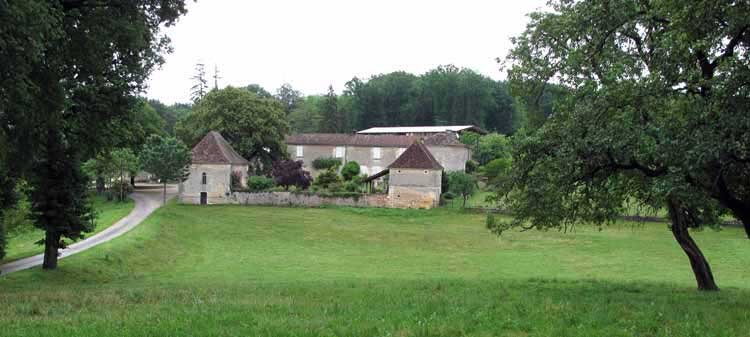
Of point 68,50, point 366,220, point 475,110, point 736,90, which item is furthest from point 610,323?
point 475,110

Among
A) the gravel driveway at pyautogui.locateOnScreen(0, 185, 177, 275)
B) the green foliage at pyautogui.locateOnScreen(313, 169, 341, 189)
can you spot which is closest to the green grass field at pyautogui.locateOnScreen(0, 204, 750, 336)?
the gravel driveway at pyautogui.locateOnScreen(0, 185, 177, 275)

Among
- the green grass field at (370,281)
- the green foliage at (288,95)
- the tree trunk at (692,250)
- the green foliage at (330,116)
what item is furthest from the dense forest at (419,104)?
the tree trunk at (692,250)

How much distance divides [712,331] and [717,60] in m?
6.09

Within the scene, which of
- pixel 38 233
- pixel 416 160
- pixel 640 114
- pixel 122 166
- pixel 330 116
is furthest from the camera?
pixel 330 116

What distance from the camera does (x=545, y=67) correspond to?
1688 cm

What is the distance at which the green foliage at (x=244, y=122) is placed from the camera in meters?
63.6

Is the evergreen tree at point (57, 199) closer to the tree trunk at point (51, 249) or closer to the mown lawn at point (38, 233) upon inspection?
the tree trunk at point (51, 249)

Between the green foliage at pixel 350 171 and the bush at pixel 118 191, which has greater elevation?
the green foliage at pixel 350 171

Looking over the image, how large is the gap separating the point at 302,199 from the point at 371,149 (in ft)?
66.7

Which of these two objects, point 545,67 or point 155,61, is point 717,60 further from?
point 155,61

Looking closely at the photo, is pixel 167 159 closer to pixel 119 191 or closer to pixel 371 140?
pixel 119 191

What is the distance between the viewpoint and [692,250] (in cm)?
1648

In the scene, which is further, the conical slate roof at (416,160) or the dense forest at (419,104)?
the dense forest at (419,104)

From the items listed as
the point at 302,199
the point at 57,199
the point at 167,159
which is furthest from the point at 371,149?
the point at 57,199
